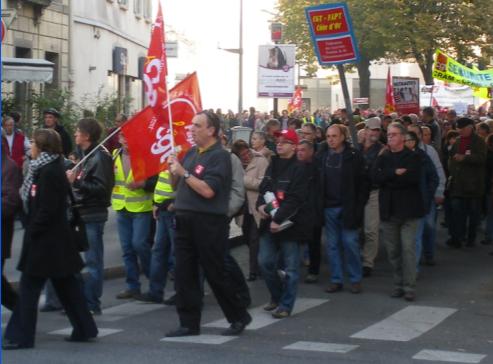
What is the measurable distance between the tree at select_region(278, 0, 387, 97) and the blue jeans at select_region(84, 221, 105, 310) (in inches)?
1149

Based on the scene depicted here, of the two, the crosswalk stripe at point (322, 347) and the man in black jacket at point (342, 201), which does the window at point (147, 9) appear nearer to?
the man in black jacket at point (342, 201)

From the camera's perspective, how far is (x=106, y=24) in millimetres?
31672

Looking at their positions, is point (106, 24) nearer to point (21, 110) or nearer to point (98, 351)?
point (21, 110)

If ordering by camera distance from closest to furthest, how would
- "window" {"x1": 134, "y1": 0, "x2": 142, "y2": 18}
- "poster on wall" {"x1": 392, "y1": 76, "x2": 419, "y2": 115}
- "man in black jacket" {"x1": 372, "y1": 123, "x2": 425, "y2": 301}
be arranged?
"man in black jacket" {"x1": 372, "y1": 123, "x2": 425, "y2": 301} < "poster on wall" {"x1": 392, "y1": 76, "x2": 419, "y2": 115} < "window" {"x1": 134, "y1": 0, "x2": 142, "y2": 18}

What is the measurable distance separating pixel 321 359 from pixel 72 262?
2.00 m

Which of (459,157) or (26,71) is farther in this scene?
(26,71)

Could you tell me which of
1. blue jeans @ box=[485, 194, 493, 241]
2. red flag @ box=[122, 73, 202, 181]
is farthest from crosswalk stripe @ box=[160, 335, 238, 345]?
blue jeans @ box=[485, 194, 493, 241]

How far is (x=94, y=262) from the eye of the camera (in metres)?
10.2

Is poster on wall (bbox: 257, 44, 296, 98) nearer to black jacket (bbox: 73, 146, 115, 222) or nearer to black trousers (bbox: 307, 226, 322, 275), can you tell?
black trousers (bbox: 307, 226, 322, 275)

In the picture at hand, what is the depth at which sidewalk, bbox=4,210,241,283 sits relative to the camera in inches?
497

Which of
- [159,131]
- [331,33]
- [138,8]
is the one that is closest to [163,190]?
[159,131]

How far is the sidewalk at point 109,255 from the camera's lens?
1263cm

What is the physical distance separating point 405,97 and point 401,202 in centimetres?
1175

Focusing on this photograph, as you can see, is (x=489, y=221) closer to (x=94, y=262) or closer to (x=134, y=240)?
(x=134, y=240)
